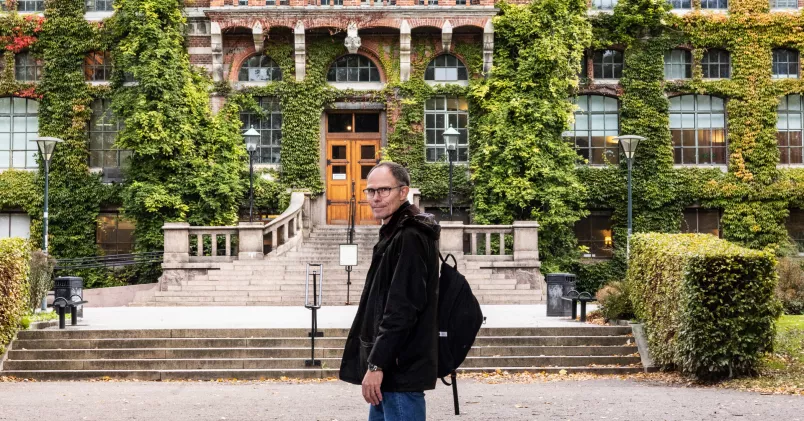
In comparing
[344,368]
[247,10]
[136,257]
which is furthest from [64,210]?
[344,368]

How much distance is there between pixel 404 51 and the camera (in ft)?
98.2

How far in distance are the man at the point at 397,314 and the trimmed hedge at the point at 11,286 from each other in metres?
10.9

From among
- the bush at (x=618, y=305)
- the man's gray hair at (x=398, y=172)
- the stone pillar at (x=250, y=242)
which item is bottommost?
the bush at (x=618, y=305)

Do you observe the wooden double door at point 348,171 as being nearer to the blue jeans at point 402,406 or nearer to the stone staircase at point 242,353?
the stone staircase at point 242,353

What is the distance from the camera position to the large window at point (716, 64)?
31.0 meters

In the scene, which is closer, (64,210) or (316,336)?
(316,336)

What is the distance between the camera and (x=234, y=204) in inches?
1137

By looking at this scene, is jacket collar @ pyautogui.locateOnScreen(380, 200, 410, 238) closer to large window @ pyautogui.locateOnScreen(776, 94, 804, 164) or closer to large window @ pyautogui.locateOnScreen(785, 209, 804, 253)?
large window @ pyautogui.locateOnScreen(785, 209, 804, 253)

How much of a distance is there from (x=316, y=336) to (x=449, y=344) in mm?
9802

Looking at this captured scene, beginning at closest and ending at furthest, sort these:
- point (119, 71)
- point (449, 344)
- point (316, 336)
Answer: point (449, 344)
point (316, 336)
point (119, 71)

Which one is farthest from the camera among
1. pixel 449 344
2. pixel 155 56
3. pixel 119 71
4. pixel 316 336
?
pixel 119 71

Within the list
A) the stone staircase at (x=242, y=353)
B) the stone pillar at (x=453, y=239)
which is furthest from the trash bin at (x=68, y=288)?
the stone pillar at (x=453, y=239)

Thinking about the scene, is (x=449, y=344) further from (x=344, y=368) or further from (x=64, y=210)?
(x=64, y=210)

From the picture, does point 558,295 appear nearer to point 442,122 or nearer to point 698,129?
point 442,122
